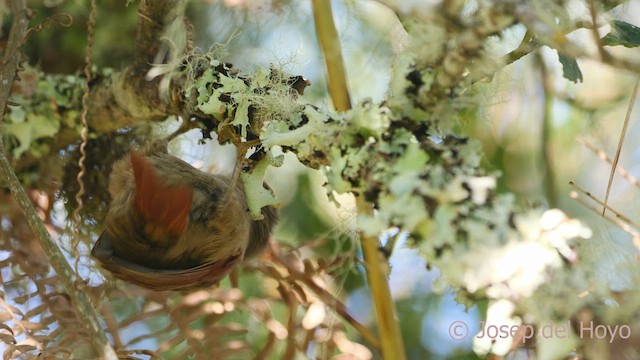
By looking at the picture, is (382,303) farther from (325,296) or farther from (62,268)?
(62,268)

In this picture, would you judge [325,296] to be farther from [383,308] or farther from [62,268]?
[62,268]

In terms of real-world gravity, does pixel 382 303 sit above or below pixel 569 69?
below

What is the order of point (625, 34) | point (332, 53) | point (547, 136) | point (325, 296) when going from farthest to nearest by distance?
point (547, 136) → point (325, 296) → point (332, 53) → point (625, 34)

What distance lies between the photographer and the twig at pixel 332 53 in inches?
38.3

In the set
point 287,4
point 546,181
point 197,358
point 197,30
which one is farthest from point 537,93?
point 197,358

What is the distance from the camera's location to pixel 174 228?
0.83 metres

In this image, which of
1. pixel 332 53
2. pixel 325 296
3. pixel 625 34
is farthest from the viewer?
pixel 325 296

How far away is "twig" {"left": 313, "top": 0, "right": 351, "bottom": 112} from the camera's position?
0.97 meters

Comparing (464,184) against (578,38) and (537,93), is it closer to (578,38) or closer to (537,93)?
(578,38)

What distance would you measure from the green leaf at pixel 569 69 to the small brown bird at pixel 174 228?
14.2 inches

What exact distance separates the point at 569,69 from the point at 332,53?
1.10 ft

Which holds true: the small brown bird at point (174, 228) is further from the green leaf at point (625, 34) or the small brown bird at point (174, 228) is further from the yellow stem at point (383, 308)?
the green leaf at point (625, 34)

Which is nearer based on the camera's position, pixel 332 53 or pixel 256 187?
pixel 256 187

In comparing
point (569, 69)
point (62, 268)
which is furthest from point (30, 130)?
point (569, 69)
